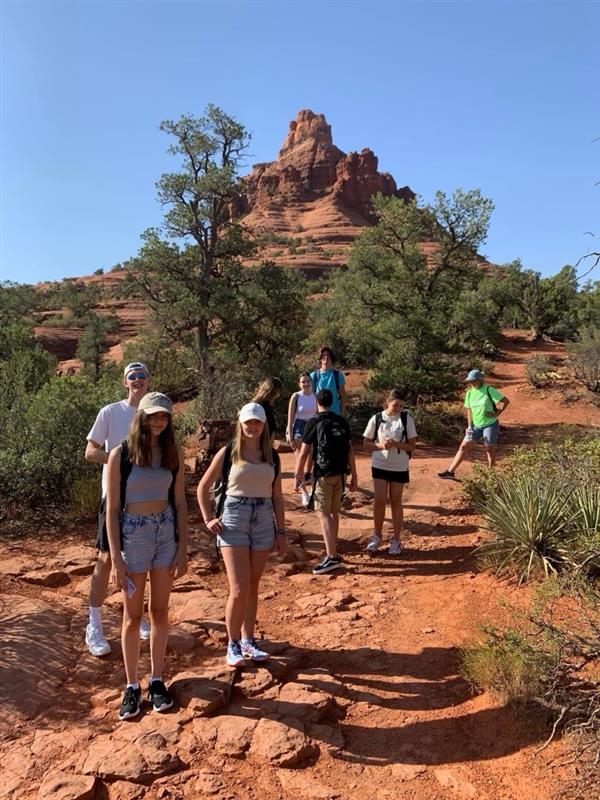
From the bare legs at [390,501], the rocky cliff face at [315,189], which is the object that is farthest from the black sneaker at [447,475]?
the rocky cliff face at [315,189]

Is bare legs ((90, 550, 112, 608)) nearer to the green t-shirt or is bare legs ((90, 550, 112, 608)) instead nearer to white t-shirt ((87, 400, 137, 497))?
white t-shirt ((87, 400, 137, 497))

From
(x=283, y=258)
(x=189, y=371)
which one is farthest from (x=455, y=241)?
(x=283, y=258)

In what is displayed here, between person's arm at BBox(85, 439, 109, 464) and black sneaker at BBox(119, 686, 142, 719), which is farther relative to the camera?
person's arm at BBox(85, 439, 109, 464)

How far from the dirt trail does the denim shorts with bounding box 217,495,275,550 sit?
82 centimetres

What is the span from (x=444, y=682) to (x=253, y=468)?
187cm

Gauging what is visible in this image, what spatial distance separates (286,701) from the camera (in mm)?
3322

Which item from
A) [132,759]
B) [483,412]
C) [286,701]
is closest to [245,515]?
[286,701]

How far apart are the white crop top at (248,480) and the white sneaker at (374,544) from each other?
102 inches

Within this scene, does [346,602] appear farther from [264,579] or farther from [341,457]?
[341,457]

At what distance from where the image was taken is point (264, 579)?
5.41 m

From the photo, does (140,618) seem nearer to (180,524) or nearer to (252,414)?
(180,524)

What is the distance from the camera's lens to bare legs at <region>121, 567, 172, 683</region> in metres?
3.11

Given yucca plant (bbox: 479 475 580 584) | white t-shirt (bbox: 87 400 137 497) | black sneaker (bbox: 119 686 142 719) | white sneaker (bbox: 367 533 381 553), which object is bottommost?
black sneaker (bbox: 119 686 142 719)

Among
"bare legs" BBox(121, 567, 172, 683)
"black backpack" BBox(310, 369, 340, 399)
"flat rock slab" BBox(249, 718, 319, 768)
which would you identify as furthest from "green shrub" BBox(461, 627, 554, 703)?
"black backpack" BBox(310, 369, 340, 399)
